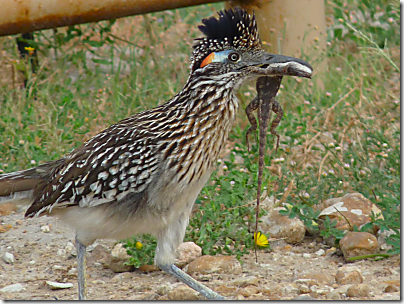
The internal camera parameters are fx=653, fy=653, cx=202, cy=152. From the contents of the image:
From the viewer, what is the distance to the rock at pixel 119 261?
4.94m

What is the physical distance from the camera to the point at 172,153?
4113 mm

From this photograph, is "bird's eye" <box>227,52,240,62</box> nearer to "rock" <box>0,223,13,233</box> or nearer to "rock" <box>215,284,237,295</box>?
"rock" <box>215,284,237,295</box>

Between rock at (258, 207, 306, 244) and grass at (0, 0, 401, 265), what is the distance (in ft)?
0.37

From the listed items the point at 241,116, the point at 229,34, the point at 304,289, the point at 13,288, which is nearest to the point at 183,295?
the point at 304,289

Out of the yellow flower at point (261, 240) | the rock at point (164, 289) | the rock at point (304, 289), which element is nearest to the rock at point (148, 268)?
the rock at point (164, 289)

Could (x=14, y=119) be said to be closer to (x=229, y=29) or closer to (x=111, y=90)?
(x=111, y=90)

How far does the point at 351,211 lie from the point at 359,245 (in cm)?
40

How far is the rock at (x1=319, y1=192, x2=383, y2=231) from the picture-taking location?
5012 mm

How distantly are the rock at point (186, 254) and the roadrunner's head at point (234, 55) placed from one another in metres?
1.48

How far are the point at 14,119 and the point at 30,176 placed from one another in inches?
74.7

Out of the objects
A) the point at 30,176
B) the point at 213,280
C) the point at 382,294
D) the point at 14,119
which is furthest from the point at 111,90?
the point at 382,294

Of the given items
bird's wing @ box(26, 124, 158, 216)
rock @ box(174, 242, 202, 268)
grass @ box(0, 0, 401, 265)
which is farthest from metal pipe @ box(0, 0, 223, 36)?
rock @ box(174, 242, 202, 268)

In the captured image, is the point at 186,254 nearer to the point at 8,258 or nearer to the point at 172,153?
the point at 172,153

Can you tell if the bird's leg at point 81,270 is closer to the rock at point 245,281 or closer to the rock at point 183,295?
the rock at point 183,295
